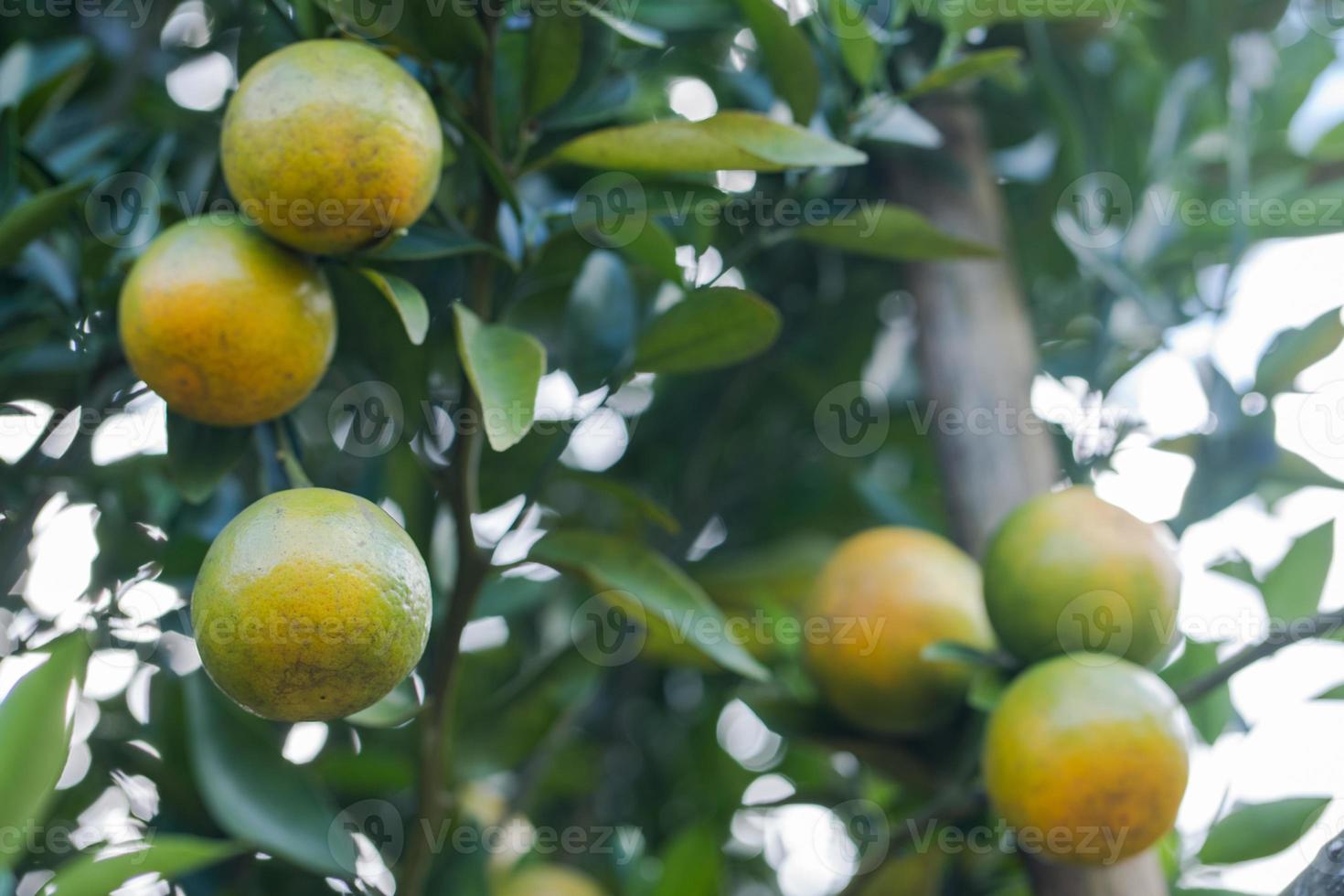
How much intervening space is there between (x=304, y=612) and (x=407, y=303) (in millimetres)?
203

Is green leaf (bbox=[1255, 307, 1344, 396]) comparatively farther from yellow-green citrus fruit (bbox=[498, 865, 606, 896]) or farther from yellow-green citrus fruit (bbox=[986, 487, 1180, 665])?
yellow-green citrus fruit (bbox=[498, 865, 606, 896])

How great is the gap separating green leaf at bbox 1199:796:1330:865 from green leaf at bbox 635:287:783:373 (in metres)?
0.59

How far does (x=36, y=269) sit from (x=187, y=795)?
47 centimetres

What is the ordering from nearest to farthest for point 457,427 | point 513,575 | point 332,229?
point 332,229, point 457,427, point 513,575

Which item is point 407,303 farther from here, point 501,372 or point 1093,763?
point 1093,763

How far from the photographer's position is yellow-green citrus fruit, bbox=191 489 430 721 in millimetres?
581

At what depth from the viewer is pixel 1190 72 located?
4.29 feet

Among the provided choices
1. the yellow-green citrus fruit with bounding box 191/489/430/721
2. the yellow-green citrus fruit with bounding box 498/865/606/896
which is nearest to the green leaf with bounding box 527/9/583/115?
the yellow-green citrus fruit with bounding box 191/489/430/721

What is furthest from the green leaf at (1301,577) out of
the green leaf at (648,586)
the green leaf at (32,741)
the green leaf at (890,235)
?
the green leaf at (32,741)

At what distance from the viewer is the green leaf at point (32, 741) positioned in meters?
0.67

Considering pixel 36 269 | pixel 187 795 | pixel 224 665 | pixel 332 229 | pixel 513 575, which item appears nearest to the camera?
pixel 224 665

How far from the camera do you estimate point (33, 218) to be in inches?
32.2

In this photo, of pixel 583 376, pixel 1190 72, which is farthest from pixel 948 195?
pixel 583 376

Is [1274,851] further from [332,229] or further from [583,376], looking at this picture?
[332,229]
